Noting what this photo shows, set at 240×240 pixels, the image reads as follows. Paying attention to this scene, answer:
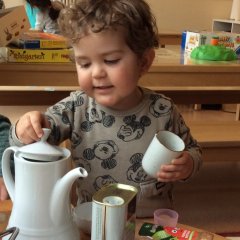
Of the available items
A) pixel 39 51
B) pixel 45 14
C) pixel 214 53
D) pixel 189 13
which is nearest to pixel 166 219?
pixel 39 51

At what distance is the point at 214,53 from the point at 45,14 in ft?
3.02

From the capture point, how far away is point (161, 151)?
698 mm

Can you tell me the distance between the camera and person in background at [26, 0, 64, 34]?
7.17 ft

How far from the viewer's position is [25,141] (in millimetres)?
778

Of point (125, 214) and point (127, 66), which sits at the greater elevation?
point (127, 66)

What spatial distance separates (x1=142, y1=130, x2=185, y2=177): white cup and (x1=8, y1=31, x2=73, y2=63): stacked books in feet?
2.69

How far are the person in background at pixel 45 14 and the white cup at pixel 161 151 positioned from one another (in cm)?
153

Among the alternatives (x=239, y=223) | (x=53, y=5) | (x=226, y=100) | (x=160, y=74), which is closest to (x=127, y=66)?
(x=160, y=74)

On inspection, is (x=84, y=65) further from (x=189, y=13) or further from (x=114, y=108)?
(x=189, y=13)

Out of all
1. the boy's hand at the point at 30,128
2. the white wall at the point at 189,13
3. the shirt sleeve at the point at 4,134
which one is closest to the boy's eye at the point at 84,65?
the boy's hand at the point at 30,128

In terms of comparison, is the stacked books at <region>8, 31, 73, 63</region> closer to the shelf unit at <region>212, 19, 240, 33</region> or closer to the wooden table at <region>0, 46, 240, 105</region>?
the wooden table at <region>0, 46, 240, 105</region>

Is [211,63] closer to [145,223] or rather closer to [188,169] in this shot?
[188,169]

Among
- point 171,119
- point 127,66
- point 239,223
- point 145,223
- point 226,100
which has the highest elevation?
point 127,66

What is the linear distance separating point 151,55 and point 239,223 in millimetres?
1303
